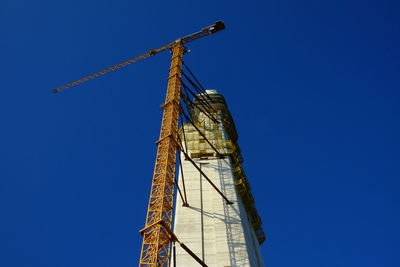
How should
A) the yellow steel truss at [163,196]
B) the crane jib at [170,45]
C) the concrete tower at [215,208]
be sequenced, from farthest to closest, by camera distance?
1. the crane jib at [170,45]
2. the concrete tower at [215,208]
3. the yellow steel truss at [163,196]

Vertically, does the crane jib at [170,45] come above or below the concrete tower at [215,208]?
above

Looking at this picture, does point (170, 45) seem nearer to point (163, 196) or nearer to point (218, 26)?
point (218, 26)

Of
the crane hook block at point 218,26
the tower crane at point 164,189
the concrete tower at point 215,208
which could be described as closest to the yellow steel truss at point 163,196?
the tower crane at point 164,189

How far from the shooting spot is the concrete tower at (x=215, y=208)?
37562 mm

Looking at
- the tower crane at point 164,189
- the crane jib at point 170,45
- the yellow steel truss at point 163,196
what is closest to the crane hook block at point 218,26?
the crane jib at point 170,45

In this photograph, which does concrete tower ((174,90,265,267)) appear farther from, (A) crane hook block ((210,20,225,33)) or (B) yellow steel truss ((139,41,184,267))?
(A) crane hook block ((210,20,225,33))

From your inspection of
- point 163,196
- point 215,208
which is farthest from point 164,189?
point 215,208

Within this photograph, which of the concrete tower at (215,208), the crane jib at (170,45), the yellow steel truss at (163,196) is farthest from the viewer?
the crane jib at (170,45)

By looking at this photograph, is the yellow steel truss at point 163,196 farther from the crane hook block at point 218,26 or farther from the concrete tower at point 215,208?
the crane hook block at point 218,26

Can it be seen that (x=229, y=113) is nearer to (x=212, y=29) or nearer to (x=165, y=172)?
(x=212, y=29)

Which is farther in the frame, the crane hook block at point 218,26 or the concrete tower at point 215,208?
the crane hook block at point 218,26

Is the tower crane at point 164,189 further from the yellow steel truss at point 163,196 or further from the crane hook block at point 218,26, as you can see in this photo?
the crane hook block at point 218,26

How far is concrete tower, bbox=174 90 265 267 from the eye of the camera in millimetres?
37562

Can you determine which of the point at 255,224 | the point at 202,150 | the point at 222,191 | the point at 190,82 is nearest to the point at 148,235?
the point at 222,191
